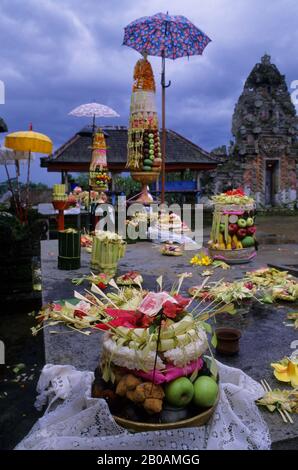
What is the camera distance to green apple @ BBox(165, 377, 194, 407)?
2006 mm

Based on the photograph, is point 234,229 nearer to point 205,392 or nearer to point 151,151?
point 151,151

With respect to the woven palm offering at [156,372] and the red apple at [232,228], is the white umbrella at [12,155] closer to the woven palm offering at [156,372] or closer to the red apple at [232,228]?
the red apple at [232,228]

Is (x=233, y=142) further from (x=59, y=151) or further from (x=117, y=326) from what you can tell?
(x=117, y=326)

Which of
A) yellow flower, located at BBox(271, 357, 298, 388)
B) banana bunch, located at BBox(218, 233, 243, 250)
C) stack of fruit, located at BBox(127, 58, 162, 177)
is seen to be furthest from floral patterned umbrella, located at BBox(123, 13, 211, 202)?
yellow flower, located at BBox(271, 357, 298, 388)

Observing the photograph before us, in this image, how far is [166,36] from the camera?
992cm

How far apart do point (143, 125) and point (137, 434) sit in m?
9.74

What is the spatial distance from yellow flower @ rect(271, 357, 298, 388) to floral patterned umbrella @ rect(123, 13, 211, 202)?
30.1ft

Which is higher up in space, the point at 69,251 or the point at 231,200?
the point at 231,200

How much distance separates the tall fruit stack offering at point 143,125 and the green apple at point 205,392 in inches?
370

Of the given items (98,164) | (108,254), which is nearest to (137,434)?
(108,254)

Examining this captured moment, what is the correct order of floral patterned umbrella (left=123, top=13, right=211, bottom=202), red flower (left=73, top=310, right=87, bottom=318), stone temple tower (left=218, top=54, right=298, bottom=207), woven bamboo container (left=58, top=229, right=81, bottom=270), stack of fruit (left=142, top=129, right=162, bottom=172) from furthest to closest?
stone temple tower (left=218, top=54, right=298, bottom=207) < stack of fruit (left=142, top=129, right=162, bottom=172) < floral patterned umbrella (left=123, top=13, right=211, bottom=202) < woven bamboo container (left=58, top=229, right=81, bottom=270) < red flower (left=73, top=310, right=87, bottom=318)

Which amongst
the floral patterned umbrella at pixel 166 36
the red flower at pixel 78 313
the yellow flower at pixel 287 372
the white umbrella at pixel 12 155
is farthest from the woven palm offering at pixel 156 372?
the white umbrella at pixel 12 155

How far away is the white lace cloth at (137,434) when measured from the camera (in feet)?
6.31

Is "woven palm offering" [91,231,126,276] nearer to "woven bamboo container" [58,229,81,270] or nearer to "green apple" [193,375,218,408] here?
"woven bamboo container" [58,229,81,270]
